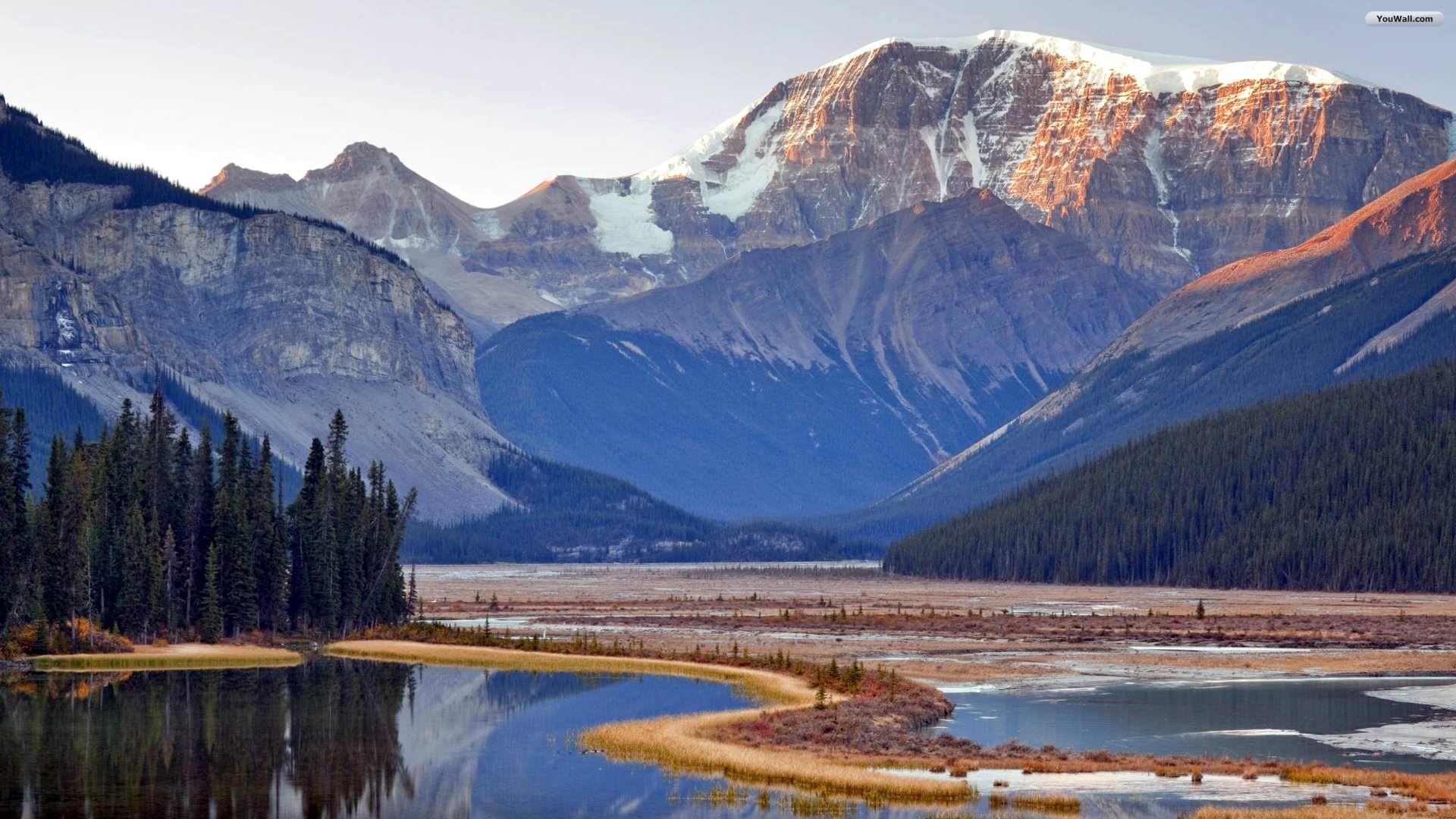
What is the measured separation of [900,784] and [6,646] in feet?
208

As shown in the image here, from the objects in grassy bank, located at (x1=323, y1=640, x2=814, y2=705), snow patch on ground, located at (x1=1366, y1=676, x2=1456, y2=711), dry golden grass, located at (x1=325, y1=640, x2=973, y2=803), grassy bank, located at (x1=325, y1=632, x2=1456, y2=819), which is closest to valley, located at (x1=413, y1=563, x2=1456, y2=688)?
snow patch on ground, located at (x1=1366, y1=676, x2=1456, y2=711)

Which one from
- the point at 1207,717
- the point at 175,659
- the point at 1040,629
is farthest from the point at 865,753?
the point at 1040,629

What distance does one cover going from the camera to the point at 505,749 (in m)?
69.5

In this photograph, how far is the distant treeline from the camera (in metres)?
108

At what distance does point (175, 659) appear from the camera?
105 metres

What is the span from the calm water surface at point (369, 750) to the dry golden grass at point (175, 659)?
4.26 m

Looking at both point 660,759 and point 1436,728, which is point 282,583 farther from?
point 1436,728

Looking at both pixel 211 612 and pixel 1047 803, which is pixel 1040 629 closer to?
pixel 211 612

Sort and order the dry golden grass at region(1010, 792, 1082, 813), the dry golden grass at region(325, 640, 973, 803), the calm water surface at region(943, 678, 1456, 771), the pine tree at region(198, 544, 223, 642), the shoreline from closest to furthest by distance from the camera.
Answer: the dry golden grass at region(1010, 792, 1082, 813) < the shoreline < the dry golden grass at region(325, 640, 973, 803) < the calm water surface at region(943, 678, 1456, 771) < the pine tree at region(198, 544, 223, 642)

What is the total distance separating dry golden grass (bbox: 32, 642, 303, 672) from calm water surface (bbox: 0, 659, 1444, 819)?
4.26m

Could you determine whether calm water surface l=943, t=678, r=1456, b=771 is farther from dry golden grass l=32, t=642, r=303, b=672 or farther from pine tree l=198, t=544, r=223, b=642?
pine tree l=198, t=544, r=223, b=642

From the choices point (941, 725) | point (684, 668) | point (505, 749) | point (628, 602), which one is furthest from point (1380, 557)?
point (505, 749)

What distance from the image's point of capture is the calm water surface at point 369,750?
56875mm

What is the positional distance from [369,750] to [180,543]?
5673 centimetres
